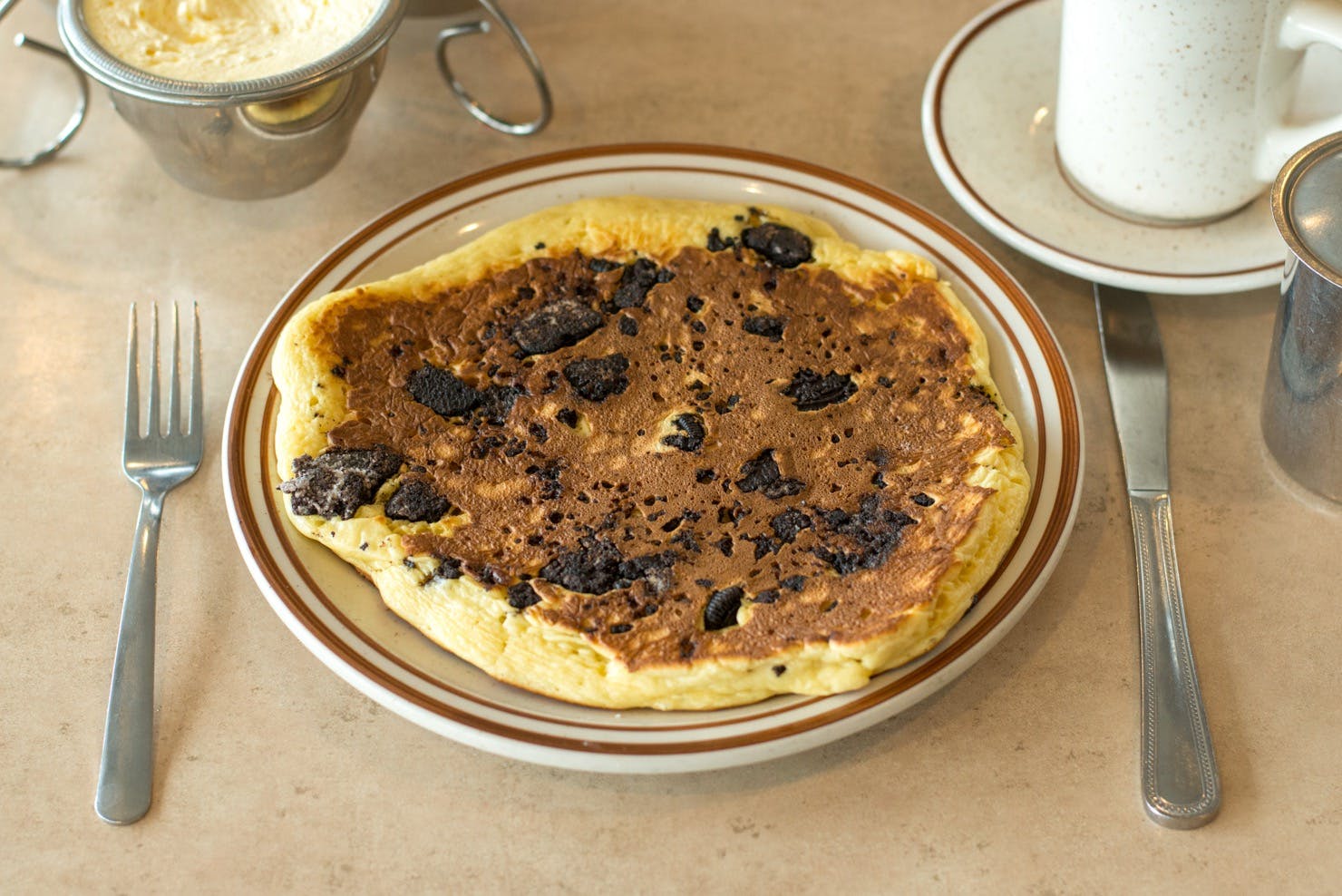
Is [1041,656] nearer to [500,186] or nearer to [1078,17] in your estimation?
[1078,17]

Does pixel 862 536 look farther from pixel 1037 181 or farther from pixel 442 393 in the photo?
pixel 1037 181

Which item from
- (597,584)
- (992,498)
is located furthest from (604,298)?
(992,498)

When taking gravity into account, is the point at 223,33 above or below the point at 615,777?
above

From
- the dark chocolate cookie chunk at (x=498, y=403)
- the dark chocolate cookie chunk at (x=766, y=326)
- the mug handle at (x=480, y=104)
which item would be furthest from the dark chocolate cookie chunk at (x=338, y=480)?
the mug handle at (x=480, y=104)

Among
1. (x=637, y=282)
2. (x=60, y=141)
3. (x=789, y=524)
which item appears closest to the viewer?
(x=789, y=524)

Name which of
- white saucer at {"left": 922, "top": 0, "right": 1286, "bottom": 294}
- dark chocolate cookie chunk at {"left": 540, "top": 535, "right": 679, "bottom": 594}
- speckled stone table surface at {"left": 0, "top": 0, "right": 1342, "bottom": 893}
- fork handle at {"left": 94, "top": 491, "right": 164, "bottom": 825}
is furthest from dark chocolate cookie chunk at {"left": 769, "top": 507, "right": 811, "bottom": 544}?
fork handle at {"left": 94, "top": 491, "right": 164, "bottom": 825}

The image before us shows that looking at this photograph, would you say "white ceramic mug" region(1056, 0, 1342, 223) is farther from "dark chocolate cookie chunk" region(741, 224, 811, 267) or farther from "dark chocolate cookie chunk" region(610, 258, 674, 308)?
"dark chocolate cookie chunk" region(610, 258, 674, 308)

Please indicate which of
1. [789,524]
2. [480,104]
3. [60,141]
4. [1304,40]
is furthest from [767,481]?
[60,141]

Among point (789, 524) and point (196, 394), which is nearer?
point (789, 524)
